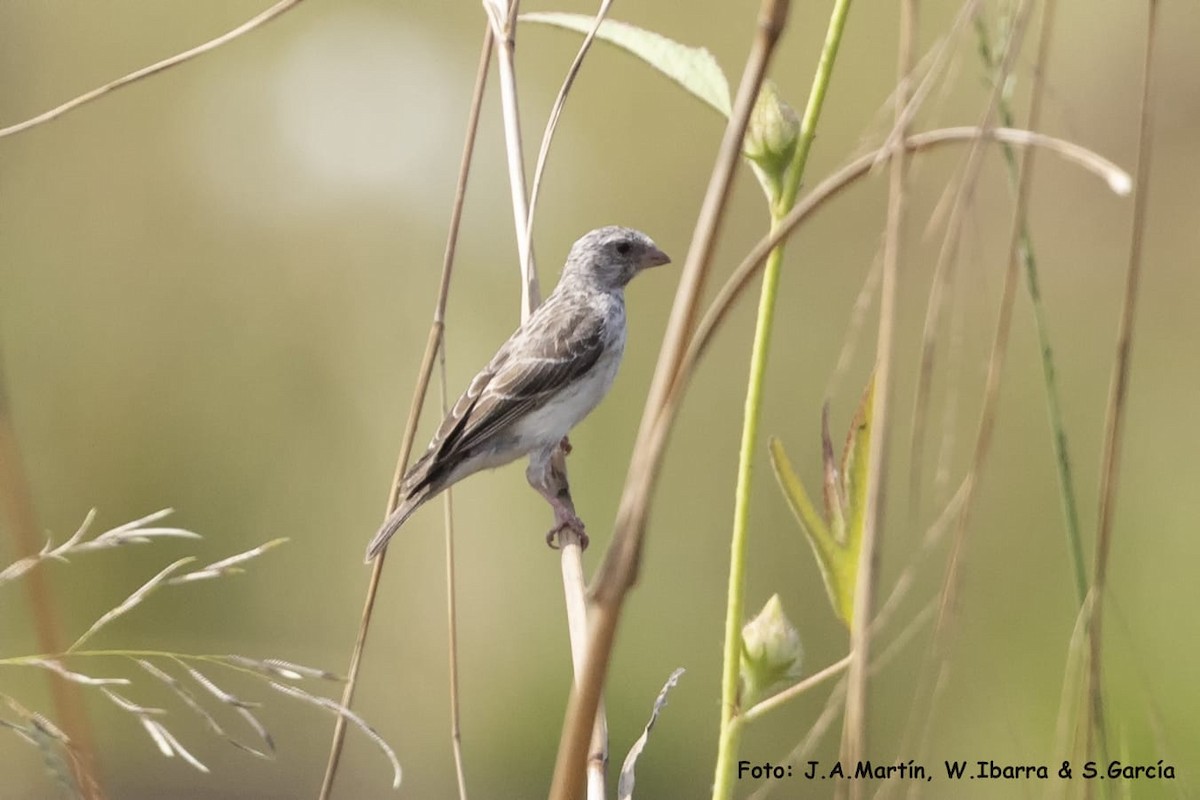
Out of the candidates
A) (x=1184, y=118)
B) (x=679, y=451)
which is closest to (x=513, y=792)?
(x=679, y=451)

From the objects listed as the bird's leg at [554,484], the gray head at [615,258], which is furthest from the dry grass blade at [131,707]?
the gray head at [615,258]

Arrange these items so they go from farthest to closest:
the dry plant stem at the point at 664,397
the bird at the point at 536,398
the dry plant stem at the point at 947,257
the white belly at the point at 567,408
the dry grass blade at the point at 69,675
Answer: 1. the white belly at the point at 567,408
2. the bird at the point at 536,398
3. the dry grass blade at the point at 69,675
4. the dry plant stem at the point at 947,257
5. the dry plant stem at the point at 664,397

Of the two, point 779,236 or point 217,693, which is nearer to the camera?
point 779,236

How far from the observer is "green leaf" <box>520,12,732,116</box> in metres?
1.35

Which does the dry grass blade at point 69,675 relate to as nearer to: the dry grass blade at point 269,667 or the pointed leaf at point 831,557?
the dry grass blade at point 269,667

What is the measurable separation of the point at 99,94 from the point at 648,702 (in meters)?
3.64

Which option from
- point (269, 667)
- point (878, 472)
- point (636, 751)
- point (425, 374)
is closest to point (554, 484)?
point (425, 374)

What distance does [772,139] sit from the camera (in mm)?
1334

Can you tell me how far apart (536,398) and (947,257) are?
7.79 feet

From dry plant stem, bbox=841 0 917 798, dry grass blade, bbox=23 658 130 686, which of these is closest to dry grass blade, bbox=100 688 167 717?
dry grass blade, bbox=23 658 130 686

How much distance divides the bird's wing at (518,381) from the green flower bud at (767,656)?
5.84 ft

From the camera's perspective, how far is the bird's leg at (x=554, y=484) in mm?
2652

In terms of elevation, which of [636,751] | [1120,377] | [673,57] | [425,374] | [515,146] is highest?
[515,146]

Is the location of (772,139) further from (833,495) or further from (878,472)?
(878,472)
